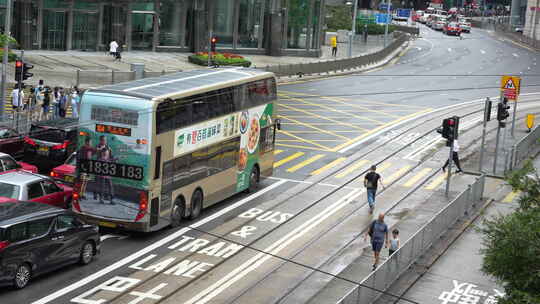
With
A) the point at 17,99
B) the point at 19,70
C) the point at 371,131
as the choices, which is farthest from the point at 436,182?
the point at 17,99

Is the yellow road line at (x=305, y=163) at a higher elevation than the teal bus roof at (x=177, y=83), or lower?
lower

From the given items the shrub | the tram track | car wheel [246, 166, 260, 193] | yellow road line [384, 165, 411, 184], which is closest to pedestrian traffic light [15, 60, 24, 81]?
car wheel [246, 166, 260, 193]

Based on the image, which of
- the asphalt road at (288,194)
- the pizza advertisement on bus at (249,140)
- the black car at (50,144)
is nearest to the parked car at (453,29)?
the asphalt road at (288,194)

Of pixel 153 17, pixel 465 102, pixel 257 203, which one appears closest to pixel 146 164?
pixel 257 203

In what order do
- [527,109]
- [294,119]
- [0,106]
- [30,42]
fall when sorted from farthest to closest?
1. [30,42]
2. [527,109]
3. [294,119]
4. [0,106]

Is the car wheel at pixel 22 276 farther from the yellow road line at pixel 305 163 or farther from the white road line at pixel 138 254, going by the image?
the yellow road line at pixel 305 163

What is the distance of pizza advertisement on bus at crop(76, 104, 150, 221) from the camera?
79.3ft

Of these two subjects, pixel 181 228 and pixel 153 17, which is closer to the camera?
pixel 181 228

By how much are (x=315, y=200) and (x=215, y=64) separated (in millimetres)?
29088

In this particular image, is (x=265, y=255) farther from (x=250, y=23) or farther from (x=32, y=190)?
(x=250, y=23)

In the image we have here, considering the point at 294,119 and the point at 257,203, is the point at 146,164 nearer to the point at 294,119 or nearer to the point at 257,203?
the point at 257,203

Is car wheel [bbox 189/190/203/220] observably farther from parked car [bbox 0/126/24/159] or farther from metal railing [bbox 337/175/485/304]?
parked car [bbox 0/126/24/159]

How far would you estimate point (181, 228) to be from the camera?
26.4 metres

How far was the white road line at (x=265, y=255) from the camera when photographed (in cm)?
2120
